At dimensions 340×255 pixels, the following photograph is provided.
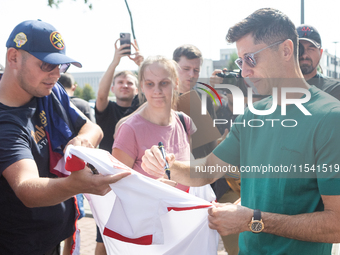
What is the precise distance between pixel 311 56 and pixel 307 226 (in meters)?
2.29

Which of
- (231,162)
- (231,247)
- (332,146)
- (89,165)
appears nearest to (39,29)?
(89,165)

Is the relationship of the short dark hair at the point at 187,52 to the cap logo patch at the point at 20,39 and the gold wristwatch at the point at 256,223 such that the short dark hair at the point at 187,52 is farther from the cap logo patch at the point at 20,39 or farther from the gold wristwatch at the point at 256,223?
the gold wristwatch at the point at 256,223

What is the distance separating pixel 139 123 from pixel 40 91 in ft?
2.89

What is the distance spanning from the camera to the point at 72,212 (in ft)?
8.01

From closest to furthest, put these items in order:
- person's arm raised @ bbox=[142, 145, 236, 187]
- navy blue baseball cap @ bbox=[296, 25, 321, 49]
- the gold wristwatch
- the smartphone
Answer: the gold wristwatch → person's arm raised @ bbox=[142, 145, 236, 187] → navy blue baseball cap @ bbox=[296, 25, 321, 49] → the smartphone

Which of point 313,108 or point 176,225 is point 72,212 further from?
point 313,108

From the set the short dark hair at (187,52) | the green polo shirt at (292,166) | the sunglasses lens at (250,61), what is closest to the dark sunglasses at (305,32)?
the short dark hair at (187,52)

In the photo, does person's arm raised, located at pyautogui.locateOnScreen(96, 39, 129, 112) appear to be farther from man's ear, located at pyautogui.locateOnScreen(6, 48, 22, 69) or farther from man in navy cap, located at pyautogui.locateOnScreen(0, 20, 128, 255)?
man's ear, located at pyautogui.locateOnScreen(6, 48, 22, 69)

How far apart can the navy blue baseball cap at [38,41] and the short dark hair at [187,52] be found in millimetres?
1982

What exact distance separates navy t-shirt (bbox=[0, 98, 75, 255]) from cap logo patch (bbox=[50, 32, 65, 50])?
40 cm

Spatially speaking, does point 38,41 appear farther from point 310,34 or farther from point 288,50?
point 310,34

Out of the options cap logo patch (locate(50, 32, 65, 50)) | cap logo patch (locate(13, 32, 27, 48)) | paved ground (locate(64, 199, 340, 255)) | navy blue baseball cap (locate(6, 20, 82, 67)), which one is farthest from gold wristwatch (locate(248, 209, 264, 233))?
paved ground (locate(64, 199, 340, 255))

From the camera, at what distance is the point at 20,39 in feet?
6.81

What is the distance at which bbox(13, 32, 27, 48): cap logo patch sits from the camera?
206 centimetres
